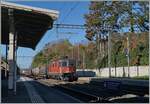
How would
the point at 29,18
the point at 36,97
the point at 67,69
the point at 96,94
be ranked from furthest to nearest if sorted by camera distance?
the point at 67,69, the point at 29,18, the point at 96,94, the point at 36,97

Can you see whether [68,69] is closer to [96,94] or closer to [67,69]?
[67,69]

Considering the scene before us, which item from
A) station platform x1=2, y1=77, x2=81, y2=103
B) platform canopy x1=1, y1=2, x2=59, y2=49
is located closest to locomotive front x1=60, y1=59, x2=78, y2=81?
platform canopy x1=1, y1=2, x2=59, y2=49

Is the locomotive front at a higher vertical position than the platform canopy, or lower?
lower

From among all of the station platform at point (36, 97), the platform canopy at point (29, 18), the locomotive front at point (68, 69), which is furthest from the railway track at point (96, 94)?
the locomotive front at point (68, 69)

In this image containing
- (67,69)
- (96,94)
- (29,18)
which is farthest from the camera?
(67,69)

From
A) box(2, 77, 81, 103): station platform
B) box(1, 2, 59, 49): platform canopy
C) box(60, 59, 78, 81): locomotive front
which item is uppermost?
box(1, 2, 59, 49): platform canopy

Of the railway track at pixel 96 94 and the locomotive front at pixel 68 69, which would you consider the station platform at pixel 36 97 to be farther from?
the locomotive front at pixel 68 69

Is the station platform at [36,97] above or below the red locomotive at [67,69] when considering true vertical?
below

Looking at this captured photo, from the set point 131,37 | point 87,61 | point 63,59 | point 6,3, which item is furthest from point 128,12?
point 6,3

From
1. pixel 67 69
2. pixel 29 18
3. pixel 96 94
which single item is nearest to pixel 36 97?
pixel 96 94

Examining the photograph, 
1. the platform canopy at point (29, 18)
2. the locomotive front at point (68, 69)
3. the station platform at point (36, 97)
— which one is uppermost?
the platform canopy at point (29, 18)

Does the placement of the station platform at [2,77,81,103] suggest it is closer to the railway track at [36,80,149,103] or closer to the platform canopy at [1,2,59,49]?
the railway track at [36,80,149,103]

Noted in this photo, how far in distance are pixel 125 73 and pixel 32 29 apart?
42373 mm

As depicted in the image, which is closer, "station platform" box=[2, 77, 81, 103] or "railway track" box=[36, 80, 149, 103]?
"station platform" box=[2, 77, 81, 103]
